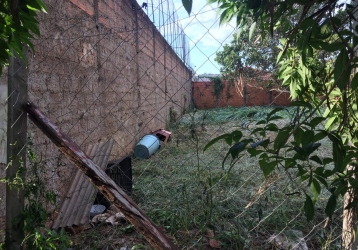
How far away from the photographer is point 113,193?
3.76 feet

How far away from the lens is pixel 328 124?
1.25 meters

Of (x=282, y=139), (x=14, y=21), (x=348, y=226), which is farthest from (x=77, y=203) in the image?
(x=282, y=139)

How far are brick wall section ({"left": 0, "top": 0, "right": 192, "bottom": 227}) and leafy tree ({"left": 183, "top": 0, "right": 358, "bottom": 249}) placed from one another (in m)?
0.74

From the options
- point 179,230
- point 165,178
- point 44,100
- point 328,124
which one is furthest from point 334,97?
point 165,178

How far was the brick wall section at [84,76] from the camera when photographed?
7.96 ft

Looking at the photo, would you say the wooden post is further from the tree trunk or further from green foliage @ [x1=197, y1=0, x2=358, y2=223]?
the tree trunk

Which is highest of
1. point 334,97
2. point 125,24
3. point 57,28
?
point 125,24

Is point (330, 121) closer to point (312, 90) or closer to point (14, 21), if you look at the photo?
point (312, 90)

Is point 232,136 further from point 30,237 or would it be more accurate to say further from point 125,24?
point 125,24

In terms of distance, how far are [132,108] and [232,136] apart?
4.41 metres

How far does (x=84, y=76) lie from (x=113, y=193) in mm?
2449

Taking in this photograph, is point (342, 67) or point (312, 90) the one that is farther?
point (312, 90)

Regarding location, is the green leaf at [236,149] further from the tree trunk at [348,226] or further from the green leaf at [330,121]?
the tree trunk at [348,226]

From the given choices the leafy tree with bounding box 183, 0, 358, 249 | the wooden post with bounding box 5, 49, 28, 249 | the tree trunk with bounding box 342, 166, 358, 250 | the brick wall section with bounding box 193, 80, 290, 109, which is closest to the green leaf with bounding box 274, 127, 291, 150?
the leafy tree with bounding box 183, 0, 358, 249
